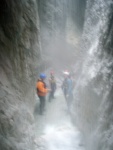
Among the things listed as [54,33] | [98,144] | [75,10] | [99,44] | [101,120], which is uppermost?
[75,10]

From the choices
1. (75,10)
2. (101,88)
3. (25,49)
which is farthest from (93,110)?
(75,10)

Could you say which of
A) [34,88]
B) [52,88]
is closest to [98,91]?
[34,88]

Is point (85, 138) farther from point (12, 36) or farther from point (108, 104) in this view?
point (12, 36)

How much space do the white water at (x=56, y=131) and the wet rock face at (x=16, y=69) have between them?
5.48ft

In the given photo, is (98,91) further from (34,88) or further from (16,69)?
(16,69)

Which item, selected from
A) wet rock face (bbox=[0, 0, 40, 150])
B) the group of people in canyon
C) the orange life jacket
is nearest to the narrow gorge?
wet rock face (bbox=[0, 0, 40, 150])

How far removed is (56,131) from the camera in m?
10.2

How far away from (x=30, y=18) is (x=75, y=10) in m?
9.07

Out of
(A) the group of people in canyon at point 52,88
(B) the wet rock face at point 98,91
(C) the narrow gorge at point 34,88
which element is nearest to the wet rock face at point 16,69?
(C) the narrow gorge at point 34,88

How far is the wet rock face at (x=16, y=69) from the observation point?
590 cm

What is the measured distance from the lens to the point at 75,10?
1612 cm

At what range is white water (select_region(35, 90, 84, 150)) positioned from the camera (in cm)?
920

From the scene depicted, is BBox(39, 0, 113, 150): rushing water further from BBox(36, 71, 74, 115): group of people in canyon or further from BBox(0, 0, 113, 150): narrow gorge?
BBox(36, 71, 74, 115): group of people in canyon

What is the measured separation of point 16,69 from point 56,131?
411cm
